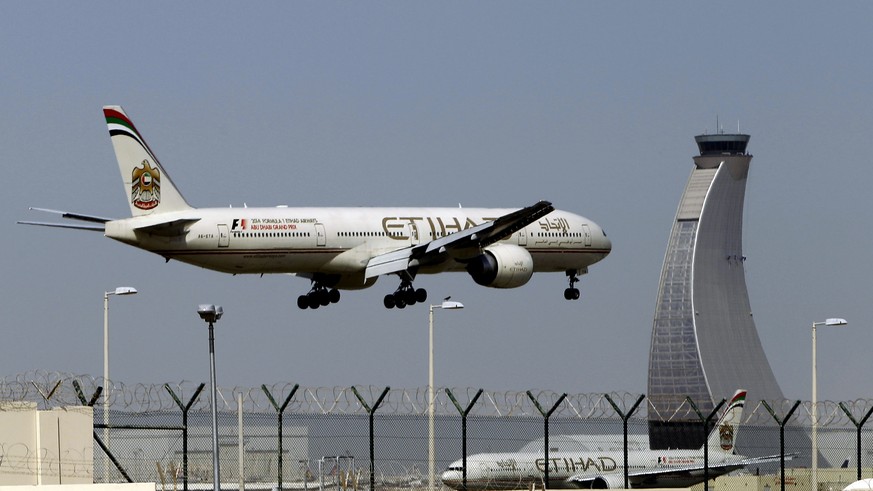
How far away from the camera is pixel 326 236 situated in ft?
230

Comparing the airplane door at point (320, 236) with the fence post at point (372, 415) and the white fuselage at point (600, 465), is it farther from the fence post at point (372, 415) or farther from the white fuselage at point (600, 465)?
the fence post at point (372, 415)

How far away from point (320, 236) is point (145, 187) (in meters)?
6.61

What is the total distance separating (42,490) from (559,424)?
41.0ft

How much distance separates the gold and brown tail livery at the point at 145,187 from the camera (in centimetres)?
6800

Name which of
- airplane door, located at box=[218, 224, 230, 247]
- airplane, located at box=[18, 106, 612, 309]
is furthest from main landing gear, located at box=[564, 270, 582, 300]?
airplane door, located at box=[218, 224, 230, 247]

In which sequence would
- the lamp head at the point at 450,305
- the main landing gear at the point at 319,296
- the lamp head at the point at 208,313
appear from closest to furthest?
1. the lamp head at the point at 208,313
2. the lamp head at the point at 450,305
3. the main landing gear at the point at 319,296

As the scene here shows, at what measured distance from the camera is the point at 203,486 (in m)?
72.6

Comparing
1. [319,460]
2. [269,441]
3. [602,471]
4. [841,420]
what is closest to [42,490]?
[319,460]

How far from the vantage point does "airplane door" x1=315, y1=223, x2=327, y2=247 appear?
6962 centimetres

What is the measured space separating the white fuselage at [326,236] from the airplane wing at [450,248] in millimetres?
775

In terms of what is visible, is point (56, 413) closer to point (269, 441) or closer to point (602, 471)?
point (269, 441)

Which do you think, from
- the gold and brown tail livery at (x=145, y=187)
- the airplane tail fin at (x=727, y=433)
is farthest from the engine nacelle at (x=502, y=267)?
the airplane tail fin at (x=727, y=433)

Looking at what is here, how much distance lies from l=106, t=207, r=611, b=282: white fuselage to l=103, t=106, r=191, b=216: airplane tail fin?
91 cm

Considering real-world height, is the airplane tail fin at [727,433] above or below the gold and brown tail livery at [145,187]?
below
